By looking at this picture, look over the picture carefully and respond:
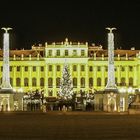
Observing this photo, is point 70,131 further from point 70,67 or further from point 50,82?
point 70,67

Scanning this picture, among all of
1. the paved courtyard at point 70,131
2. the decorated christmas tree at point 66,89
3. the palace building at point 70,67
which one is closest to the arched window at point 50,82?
the palace building at point 70,67

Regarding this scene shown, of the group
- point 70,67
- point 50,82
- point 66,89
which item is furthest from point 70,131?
point 70,67

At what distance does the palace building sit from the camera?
96.0 meters

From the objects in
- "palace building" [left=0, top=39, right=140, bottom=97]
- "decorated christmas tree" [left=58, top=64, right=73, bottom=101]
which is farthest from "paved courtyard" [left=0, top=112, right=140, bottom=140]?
"palace building" [left=0, top=39, right=140, bottom=97]

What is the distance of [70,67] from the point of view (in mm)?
97750

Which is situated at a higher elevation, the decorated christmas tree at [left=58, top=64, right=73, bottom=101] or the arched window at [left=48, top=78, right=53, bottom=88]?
the arched window at [left=48, top=78, right=53, bottom=88]

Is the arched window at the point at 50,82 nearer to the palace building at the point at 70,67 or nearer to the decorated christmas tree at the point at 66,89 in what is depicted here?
the palace building at the point at 70,67

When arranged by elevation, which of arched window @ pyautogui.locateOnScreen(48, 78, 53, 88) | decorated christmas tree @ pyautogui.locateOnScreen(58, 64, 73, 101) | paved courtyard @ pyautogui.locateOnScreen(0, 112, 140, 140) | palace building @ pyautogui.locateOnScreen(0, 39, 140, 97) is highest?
palace building @ pyautogui.locateOnScreen(0, 39, 140, 97)

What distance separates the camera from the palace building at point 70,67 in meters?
96.0

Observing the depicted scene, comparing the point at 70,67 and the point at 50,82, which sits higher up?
the point at 70,67

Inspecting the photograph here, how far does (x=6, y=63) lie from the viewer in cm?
4822

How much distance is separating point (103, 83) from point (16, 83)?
11886mm

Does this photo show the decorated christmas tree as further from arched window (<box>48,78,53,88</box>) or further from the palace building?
arched window (<box>48,78,53,88</box>)

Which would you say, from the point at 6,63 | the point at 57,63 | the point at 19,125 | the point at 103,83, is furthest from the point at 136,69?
the point at 19,125
